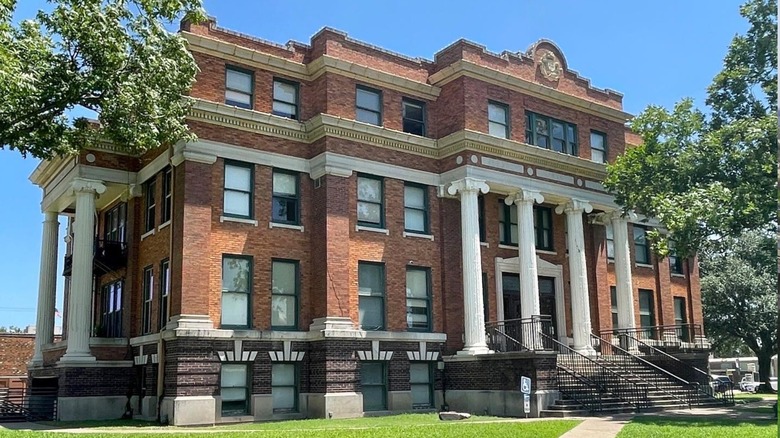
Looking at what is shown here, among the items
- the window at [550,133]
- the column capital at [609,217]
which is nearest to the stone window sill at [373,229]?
the window at [550,133]

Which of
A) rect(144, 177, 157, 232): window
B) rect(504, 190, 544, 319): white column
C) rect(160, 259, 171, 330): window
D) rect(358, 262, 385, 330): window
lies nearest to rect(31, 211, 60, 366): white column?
rect(144, 177, 157, 232): window

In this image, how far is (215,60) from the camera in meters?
24.9

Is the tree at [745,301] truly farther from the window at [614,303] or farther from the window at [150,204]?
the window at [150,204]

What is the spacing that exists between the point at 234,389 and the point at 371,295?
5411mm

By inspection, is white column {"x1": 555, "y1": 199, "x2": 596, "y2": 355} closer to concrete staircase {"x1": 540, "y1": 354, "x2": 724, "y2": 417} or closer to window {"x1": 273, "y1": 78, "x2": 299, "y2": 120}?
concrete staircase {"x1": 540, "y1": 354, "x2": 724, "y2": 417}

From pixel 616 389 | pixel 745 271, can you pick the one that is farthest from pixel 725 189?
pixel 745 271

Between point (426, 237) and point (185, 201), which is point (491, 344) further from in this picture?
point (185, 201)

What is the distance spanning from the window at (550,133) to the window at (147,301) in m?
14.2

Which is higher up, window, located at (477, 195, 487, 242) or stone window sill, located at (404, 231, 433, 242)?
window, located at (477, 195, 487, 242)

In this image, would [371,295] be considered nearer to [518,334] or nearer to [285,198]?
[285,198]

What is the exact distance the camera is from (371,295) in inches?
1027

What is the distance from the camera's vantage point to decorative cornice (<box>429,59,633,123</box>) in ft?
90.8

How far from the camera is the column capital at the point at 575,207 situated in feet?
97.1

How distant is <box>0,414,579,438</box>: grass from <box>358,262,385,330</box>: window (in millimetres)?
4324
